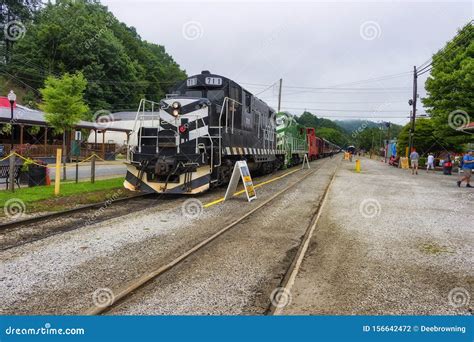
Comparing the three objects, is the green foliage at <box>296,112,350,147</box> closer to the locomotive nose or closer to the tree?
the tree

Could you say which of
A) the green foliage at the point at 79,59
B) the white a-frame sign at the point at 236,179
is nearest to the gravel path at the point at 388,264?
the white a-frame sign at the point at 236,179

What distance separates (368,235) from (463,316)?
3.30m

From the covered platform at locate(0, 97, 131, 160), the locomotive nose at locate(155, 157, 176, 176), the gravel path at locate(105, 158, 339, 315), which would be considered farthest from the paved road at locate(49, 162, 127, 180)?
the gravel path at locate(105, 158, 339, 315)

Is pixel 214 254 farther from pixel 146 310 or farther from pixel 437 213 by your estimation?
pixel 437 213

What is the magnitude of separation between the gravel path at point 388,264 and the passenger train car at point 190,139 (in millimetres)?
3695

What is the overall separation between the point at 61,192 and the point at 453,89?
2777cm

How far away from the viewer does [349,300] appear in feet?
12.8

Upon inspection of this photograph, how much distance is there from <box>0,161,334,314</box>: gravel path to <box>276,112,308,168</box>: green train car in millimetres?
14989

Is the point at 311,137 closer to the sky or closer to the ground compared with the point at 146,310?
closer to the sky

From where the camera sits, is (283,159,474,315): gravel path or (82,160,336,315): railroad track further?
(283,159,474,315): gravel path

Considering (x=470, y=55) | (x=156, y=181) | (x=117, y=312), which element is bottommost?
(x=117, y=312)

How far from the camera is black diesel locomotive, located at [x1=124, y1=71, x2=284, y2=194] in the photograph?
33.7 feet

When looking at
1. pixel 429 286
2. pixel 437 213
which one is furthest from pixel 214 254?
pixel 437 213

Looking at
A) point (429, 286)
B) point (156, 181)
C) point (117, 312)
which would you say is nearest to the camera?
point (117, 312)
